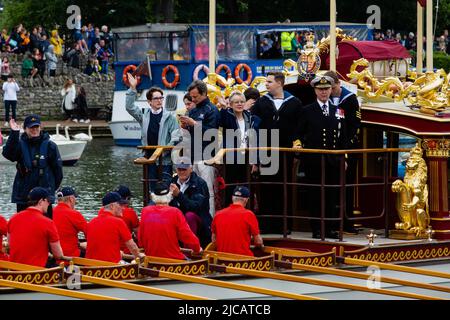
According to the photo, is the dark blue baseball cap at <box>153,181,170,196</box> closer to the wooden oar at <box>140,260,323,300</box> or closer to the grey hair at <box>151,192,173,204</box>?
the grey hair at <box>151,192,173,204</box>

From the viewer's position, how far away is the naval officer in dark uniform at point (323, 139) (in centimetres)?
1691

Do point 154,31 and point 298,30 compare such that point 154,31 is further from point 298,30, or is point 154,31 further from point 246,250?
point 246,250

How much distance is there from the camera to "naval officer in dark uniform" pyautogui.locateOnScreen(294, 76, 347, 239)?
1691cm

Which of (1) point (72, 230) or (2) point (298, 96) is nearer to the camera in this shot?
(1) point (72, 230)

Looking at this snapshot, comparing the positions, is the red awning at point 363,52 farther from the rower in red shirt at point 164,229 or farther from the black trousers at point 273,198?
the rower in red shirt at point 164,229

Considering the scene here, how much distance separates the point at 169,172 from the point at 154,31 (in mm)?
28559

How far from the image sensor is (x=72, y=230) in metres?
16.2

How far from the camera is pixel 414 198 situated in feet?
55.6

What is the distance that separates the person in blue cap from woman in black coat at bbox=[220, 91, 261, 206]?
7.26 ft

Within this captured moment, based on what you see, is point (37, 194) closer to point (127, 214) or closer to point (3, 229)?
point (3, 229)

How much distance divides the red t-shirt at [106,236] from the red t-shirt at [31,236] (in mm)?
648

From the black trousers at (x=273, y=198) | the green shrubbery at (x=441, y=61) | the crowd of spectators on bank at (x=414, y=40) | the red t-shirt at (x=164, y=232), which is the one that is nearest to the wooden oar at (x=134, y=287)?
the red t-shirt at (x=164, y=232)

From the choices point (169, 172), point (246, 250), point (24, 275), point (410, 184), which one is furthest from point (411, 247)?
point (24, 275)

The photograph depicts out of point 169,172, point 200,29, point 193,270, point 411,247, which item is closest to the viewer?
point 193,270
